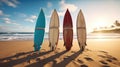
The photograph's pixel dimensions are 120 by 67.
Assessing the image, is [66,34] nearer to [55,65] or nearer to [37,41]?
[37,41]

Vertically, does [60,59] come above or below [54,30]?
below

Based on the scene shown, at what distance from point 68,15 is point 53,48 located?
2.94 meters

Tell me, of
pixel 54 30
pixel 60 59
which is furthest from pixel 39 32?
pixel 60 59

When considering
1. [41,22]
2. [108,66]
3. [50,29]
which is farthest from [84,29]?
[108,66]

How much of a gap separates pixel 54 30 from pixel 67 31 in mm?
935

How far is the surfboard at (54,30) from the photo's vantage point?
8.84 m

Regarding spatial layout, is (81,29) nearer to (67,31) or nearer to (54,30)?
(67,31)

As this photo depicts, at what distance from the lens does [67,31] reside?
30.2ft

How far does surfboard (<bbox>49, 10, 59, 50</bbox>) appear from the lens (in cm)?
884

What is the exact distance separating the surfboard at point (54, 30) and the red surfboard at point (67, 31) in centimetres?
57

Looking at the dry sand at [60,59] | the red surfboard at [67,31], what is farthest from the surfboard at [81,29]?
the dry sand at [60,59]

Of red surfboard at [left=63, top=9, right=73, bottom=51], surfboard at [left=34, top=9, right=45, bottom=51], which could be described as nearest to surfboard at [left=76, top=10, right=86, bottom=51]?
red surfboard at [left=63, top=9, right=73, bottom=51]

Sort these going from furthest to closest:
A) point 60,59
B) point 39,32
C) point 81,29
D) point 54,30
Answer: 1. point 81,29
2. point 54,30
3. point 39,32
4. point 60,59

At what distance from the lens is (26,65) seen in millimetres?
4973
